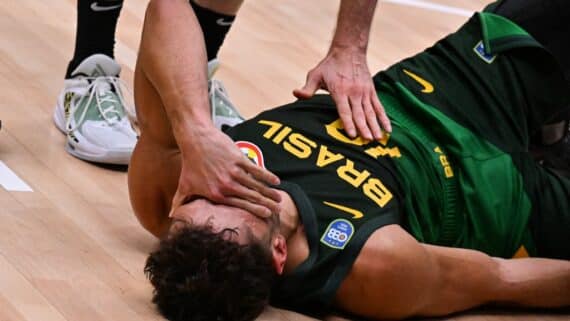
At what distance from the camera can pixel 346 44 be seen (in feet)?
7.72

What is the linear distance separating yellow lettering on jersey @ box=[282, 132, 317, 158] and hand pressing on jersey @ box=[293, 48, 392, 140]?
82 millimetres

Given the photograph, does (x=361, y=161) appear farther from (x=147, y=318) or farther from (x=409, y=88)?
(x=147, y=318)

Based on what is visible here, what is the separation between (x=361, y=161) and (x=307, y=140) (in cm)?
10

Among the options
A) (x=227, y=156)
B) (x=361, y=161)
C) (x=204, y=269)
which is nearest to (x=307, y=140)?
(x=361, y=161)

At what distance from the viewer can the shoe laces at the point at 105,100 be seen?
2.66 meters

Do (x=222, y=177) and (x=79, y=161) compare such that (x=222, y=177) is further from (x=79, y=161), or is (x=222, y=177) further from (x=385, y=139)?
(x=79, y=161)

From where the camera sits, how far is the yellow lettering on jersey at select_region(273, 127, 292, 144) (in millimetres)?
2137

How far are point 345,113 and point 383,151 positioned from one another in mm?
100

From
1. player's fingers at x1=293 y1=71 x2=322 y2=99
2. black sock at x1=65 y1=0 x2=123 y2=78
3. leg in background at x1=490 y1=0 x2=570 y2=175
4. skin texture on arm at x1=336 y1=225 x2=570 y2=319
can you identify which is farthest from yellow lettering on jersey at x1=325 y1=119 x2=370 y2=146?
black sock at x1=65 y1=0 x2=123 y2=78

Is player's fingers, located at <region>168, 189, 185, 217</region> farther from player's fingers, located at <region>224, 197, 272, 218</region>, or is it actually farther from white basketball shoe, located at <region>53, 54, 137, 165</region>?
white basketball shoe, located at <region>53, 54, 137, 165</region>

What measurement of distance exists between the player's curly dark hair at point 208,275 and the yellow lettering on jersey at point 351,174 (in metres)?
0.27

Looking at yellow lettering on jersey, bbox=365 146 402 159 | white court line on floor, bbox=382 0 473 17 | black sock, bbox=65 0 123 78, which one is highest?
yellow lettering on jersey, bbox=365 146 402 159

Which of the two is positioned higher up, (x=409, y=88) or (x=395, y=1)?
(x=409, y=88)

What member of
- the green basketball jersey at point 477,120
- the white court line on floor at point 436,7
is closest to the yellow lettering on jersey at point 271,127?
the green basketball jersey at point 477,120
